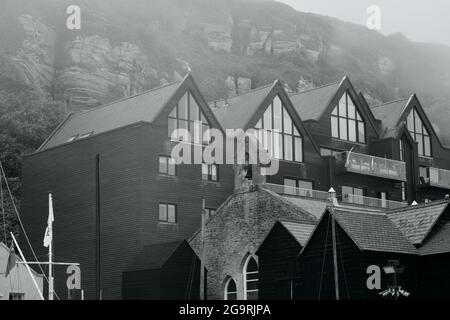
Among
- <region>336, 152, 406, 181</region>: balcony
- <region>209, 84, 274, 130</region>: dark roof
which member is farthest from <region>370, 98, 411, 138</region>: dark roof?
<region>209, 84, 274, 130</region>: dark roof

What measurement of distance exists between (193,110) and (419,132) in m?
29.1

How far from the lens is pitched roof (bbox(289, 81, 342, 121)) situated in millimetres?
77312

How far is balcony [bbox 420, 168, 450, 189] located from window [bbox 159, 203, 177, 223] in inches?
1118

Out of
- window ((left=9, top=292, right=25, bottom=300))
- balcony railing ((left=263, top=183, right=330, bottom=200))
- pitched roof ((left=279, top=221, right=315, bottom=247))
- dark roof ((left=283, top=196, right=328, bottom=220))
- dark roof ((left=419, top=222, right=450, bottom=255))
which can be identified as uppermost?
balcony railing ((left=263, top=183, right=330, bottom=200))

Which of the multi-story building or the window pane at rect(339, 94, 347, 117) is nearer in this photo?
the multi-story building

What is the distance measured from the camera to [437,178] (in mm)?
83375

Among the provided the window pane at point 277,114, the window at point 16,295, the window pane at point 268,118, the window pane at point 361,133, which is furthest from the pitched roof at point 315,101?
the window at point 16,295

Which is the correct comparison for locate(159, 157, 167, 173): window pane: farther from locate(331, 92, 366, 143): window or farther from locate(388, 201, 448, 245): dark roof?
locate(331, 92, 366, 143): window

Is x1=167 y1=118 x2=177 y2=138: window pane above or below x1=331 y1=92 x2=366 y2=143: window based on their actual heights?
below

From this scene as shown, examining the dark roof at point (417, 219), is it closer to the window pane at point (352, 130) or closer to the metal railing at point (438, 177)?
the window pane at point (352, 130)

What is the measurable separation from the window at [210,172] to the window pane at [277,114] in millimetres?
7310

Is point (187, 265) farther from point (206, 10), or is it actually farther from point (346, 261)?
point (206, 10)
